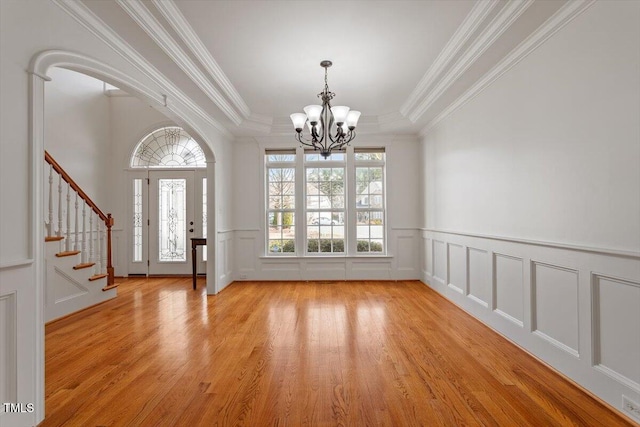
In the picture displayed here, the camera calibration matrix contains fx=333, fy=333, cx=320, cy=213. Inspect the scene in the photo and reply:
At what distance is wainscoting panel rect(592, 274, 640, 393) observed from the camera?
76.6 inches

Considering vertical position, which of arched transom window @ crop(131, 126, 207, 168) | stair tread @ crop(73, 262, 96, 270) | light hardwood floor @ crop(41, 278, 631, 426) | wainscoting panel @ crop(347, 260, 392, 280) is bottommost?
light hardwood floor @ crop(41, 278, 631, 426)

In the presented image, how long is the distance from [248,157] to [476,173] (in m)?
3.97

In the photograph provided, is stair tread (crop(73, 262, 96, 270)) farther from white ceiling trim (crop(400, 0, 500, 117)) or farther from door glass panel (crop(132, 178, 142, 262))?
white ceiling trim (crop(400, 0, 500, 117))

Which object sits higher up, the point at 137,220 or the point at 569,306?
the point at 137,220

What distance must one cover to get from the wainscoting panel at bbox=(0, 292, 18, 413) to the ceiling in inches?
77.7

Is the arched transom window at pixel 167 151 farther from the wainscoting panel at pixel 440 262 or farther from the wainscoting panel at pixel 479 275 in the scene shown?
the wainscoting panel at pixel 479 275

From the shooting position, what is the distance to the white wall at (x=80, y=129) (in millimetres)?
5484

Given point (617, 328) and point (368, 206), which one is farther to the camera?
point (368, 206)

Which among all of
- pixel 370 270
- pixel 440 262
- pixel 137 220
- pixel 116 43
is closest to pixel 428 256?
pixel 440 262

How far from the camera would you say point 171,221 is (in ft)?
22.0

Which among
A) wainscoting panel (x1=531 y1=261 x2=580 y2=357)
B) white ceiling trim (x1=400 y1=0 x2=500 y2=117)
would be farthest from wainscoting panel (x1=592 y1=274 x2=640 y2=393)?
white ceiling trim (x1=400 y1=0 x2=500 y2=117)

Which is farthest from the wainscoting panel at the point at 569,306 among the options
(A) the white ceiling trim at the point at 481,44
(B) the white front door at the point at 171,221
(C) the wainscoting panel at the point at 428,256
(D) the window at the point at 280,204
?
(B) the white front door at the point at 171,221

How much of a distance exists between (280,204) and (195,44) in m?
3.49

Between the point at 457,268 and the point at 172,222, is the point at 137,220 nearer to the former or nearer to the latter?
the point at 172,222
